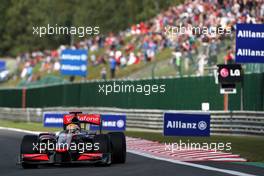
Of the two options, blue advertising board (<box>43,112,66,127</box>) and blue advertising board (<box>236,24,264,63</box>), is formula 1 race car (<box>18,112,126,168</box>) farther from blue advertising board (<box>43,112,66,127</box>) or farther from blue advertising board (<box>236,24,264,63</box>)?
blue advertising board (<box>43,112,66,127</box>)

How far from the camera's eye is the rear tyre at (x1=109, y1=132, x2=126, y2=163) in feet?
57.7

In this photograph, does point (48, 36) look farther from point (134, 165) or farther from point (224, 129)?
point (134, 165)

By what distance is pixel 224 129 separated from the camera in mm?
29609

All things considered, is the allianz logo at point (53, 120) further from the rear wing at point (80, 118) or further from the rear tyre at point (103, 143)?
the rear tyre at point (103, 143)

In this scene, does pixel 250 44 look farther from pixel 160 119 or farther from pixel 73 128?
pixel 160 119

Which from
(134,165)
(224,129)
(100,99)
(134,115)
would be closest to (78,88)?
(100,99)

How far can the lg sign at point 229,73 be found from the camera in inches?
1034

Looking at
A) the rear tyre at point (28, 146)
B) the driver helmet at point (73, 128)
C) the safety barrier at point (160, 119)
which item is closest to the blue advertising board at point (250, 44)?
the safety barrier at point (160, 119)

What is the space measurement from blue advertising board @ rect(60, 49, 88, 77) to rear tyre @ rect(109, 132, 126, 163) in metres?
28.9

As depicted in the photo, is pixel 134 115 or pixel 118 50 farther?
pixel 118 50

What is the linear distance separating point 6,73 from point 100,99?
28836mm

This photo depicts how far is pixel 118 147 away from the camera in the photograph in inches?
693

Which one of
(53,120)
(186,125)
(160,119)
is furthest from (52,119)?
(186,125)

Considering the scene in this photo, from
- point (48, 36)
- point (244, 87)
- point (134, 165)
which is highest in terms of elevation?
point (48, 36)
